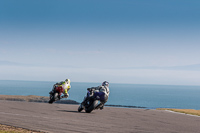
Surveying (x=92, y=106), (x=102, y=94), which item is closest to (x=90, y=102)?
(x=92, y=106)

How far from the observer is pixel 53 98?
27.8m

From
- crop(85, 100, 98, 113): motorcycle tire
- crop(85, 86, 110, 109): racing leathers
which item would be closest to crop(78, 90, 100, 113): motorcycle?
crop(85, 100, 98, 113): motorcycle tire

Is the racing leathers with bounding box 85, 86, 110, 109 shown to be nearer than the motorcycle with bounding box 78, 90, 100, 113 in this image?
No

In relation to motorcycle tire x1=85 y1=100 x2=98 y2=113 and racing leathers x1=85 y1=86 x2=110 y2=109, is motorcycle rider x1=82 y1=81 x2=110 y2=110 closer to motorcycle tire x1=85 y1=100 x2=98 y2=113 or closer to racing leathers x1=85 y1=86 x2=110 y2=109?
racing leathers x1=85 y1=86 x2=110 y2=109

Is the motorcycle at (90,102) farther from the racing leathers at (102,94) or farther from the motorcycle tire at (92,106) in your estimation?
the racing leathers at (102,94)

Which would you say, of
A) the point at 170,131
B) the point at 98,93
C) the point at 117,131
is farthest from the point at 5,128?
the point at 98,93

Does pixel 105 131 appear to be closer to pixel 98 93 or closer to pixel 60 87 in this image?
pixel 98 93

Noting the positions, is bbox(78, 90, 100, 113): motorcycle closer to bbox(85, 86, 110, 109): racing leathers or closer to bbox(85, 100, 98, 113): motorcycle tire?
bbox(85, 100, 98, 113): motorcycle tire

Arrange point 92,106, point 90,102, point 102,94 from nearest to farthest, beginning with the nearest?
point 92,106 → point 102,94 → point 90,102

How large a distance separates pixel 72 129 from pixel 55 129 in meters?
0.69

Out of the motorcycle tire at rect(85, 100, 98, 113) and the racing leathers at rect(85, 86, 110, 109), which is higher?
the racing leathers at rect(85, 86, 110, 109)

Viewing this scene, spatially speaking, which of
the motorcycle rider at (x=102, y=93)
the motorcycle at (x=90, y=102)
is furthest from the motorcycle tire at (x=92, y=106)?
the motorcycle rider at (x=102, y=93)

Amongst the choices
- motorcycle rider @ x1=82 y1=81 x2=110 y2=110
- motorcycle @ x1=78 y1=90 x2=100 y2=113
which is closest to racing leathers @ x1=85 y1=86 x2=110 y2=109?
motorcycle rider @ x1=82 y1=81 x2=110 y2=110

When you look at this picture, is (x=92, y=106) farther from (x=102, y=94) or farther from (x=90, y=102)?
(x=102, y=94)
